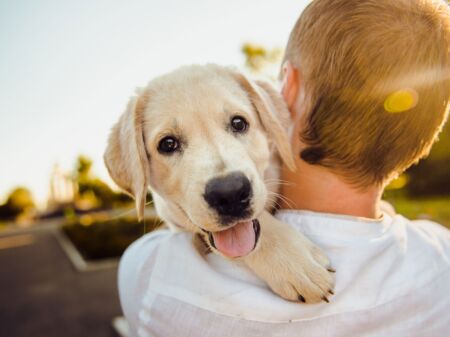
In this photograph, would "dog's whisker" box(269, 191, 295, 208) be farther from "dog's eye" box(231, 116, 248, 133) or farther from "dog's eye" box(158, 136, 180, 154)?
"dog's eye" box(158, 136, 180, 154)

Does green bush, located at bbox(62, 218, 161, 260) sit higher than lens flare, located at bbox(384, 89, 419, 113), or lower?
lower

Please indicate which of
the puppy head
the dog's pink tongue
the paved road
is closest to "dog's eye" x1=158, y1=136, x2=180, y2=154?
the puppy head

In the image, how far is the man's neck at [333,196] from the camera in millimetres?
2299

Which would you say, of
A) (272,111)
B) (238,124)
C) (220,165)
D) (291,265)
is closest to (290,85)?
(272,111)

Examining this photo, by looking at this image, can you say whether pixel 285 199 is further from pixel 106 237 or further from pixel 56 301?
pixel 106 237

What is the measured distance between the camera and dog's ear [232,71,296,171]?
8.39ft

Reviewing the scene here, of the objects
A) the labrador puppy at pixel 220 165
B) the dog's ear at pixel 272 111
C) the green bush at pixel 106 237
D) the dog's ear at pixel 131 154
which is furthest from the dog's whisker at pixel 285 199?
the green bush at pixel 106 237

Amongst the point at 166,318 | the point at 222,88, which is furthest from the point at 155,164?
the point at 166,318

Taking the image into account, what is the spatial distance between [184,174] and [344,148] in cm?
95

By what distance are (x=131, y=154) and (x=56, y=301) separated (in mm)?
8721

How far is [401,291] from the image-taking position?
190 centimetres

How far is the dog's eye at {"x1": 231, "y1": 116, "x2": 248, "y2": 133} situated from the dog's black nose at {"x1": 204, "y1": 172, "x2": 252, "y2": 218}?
1.82ft

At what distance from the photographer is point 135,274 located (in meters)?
2.23

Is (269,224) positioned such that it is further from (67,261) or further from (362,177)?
(67,261)
